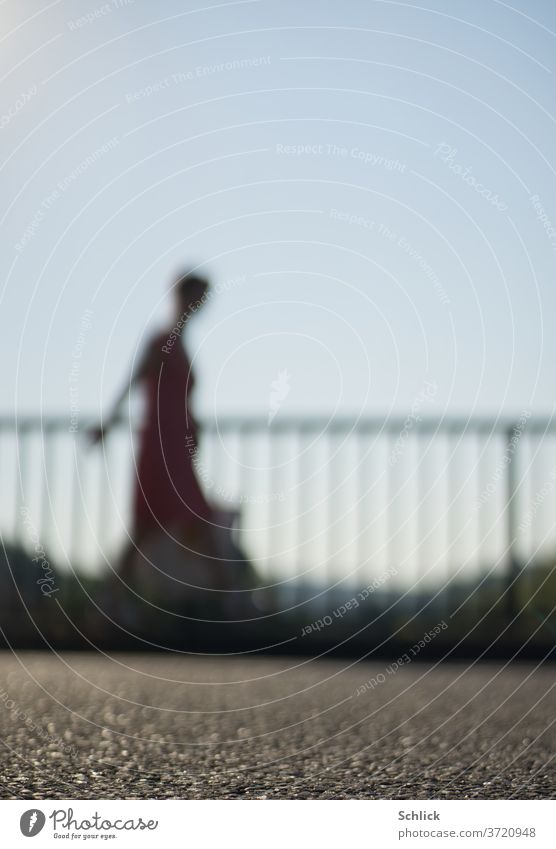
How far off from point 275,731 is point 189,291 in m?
2.10

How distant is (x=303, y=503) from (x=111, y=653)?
5.06 ft

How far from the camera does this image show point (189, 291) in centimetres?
441

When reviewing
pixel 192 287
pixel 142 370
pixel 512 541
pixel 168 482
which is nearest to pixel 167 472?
pixel 168 482

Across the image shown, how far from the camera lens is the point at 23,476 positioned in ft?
21.8

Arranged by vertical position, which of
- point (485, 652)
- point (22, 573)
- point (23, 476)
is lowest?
→ point (485, 652)

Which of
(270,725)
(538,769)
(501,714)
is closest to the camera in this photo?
(538,769)

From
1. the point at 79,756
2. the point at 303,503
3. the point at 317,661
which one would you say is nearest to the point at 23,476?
the point at 303,503

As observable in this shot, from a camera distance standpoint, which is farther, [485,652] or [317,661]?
[485,652]

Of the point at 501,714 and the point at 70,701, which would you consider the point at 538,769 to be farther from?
the point at 70,701

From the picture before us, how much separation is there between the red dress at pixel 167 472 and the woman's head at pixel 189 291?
72 cm

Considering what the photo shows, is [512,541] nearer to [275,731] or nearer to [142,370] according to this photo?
[142,370]

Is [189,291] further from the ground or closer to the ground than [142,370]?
further from the ground

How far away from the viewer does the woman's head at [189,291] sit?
437 centimetres
